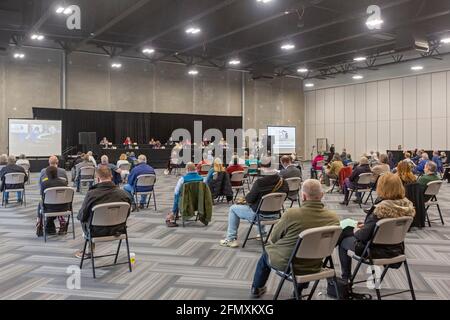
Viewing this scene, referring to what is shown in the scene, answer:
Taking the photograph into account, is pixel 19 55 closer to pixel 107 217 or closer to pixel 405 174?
pixel 107 217

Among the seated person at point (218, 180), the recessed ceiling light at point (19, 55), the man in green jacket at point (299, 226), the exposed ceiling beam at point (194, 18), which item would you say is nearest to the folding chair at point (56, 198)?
the seated person at point (218, 180)

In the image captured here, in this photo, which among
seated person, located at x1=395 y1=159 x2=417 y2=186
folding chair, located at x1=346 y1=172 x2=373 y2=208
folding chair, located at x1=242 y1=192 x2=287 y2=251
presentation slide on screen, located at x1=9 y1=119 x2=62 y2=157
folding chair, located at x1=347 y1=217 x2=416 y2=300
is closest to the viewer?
folding chair, located at x1=347 y1=217 x2=416 y2=300

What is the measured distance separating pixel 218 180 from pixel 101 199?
3742 millimetres

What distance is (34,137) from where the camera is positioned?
16.6m

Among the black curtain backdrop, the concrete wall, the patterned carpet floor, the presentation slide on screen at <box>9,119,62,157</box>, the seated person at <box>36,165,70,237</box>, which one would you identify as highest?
the concrete wall

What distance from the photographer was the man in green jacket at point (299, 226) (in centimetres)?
288

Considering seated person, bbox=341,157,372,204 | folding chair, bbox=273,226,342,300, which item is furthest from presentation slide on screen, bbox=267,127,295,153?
folding chair, bbox=273,226,342,300

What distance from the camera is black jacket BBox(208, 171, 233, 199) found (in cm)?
757

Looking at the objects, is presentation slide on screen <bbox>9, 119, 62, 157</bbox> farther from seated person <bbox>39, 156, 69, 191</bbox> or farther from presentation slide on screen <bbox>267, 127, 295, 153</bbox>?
presentation slide on screen <bbox>267, 127, 295, 153</bbox>

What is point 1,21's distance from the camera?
1180 cm

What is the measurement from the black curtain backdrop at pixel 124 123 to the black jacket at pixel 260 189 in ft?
51.2

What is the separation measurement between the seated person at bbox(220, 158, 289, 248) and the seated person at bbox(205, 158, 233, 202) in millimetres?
2192

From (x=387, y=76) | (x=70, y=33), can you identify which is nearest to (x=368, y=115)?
(x=387, y=76)

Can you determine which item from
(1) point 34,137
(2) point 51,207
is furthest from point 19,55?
(2) point 51,207
